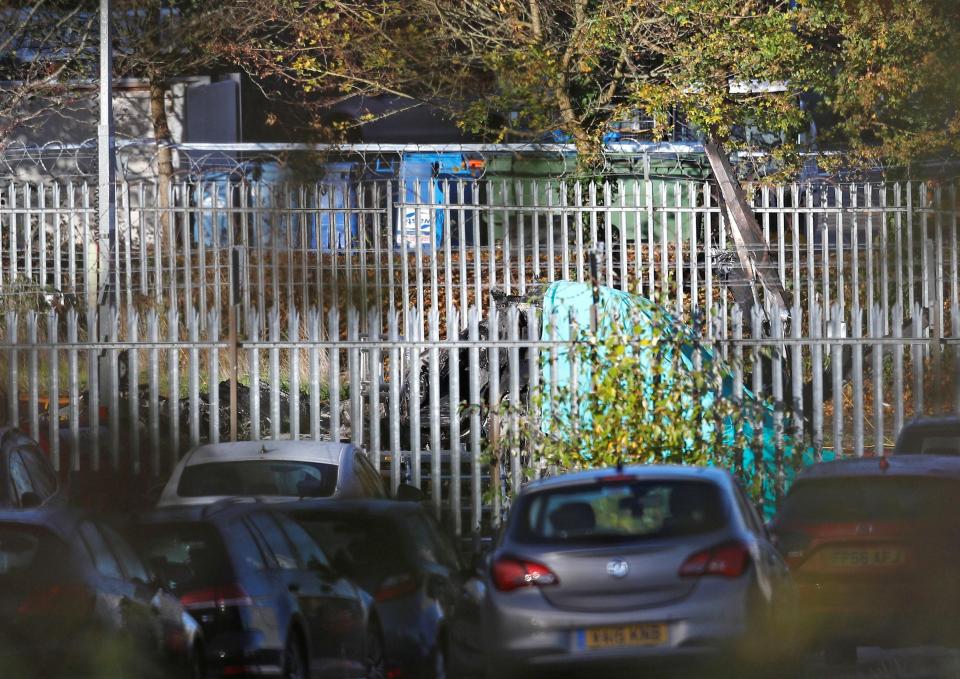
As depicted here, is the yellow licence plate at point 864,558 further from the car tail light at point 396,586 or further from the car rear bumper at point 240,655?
the car rear bumper at point 240,655

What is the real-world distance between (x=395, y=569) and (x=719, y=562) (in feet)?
6.75

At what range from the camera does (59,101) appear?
2306 centimetres

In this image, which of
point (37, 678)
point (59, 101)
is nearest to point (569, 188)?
point (59, 101)

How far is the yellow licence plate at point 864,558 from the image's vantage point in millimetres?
9125

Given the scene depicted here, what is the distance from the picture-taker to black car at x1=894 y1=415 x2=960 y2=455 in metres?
11.5

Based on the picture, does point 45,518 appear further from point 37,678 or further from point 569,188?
point 569,188

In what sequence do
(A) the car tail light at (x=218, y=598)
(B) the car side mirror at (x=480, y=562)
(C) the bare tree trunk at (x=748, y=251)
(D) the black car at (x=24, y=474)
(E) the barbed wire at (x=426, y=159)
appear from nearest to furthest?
(A) the car tail light at (x=218, y=598), (B) the car side mirror at (x=480, y=562), (D) the black car at (x=24, y=474), (C) the bare tree trunk at (x=748, y=251), (E) the barbed wire at (x=426, y=159)

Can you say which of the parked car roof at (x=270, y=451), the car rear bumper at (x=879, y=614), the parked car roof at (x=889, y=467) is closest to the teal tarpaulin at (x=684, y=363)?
the parked car roof at (x=889, y=467)

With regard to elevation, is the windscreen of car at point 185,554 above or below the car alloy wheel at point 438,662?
above

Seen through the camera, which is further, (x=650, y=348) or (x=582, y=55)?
(x=582, y=55)

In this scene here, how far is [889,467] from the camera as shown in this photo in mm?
9508

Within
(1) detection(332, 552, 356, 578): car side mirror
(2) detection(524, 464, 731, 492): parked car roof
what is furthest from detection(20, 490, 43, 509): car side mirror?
(2) detection(524, 464, 731, 492): parked car roof

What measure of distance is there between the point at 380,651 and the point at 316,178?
11.4 meters

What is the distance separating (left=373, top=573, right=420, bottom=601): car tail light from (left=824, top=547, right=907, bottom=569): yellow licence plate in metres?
2.32
